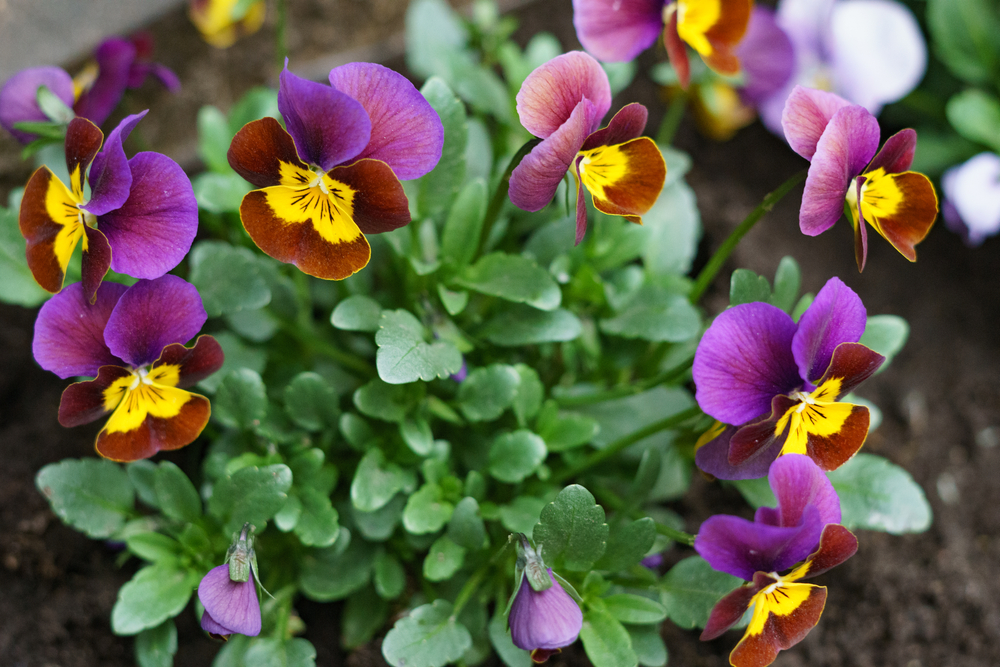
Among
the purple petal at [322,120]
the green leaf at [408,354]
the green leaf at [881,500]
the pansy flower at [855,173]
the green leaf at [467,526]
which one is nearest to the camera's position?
the purple petal at [322,120]

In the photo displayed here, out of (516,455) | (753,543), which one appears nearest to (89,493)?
(516,455)

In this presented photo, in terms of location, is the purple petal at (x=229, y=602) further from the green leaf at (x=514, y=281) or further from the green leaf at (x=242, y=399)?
the green leaf at (x=514, y=281)

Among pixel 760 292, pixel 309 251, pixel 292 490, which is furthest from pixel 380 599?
pixel 760 292

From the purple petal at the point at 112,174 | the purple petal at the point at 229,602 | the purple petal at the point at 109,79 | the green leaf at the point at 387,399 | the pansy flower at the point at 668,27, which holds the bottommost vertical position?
the green leaf at the point at 387,399

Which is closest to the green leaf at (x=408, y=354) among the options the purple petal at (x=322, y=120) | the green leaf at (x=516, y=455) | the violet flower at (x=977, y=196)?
the green leaf at (x=516, y=455)

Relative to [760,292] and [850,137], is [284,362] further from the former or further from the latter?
[850,137]

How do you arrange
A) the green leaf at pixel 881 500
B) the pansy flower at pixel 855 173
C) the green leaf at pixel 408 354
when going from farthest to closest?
the green leaf at pixel 881 500, the green leaf at pixel 408 354, the pansy flower at pixel 855 173

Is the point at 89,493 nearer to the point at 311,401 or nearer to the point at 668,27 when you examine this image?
→ the point at 311,401
